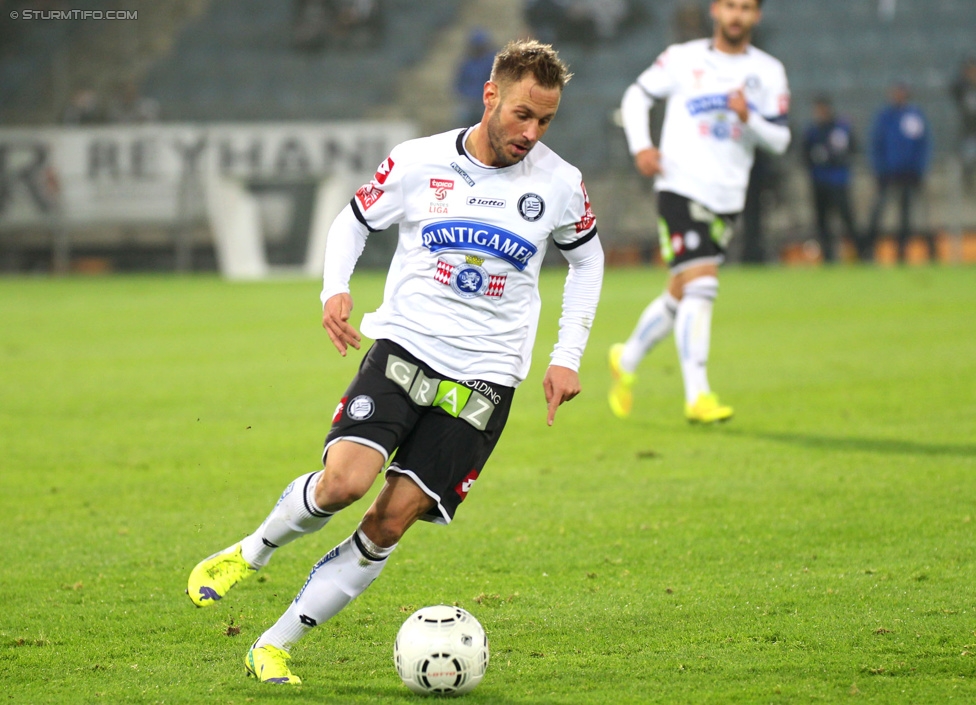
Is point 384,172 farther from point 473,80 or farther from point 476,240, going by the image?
point 473,80

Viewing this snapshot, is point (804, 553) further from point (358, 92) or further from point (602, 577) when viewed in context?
point (358, 92)

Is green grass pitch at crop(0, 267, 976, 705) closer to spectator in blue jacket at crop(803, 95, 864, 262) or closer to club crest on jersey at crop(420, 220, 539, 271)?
club crest on jersey at crop(420, 220, 539, 271)

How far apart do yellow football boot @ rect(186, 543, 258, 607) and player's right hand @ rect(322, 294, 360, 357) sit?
0.73 meters

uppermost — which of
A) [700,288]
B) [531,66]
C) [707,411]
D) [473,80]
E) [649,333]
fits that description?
[531,66]

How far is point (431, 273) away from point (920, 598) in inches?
79.4

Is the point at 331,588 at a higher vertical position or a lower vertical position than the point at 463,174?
lower

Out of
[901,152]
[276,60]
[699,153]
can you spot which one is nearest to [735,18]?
[699,153]

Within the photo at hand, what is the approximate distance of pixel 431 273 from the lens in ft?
13.9

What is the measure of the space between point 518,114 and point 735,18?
4700 mm

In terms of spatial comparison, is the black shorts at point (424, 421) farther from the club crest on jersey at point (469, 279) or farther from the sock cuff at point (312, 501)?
the club crest on jersey at point (469, 279)

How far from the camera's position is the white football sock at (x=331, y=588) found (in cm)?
397

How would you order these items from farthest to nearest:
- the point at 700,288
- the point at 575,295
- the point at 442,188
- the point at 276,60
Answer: the point at 276,60
the point at 700,288
the point at 575,295
the point at 442,188

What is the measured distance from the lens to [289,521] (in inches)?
158

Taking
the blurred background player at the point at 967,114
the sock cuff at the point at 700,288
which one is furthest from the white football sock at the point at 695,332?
the blurred background player at the point at 967,114
